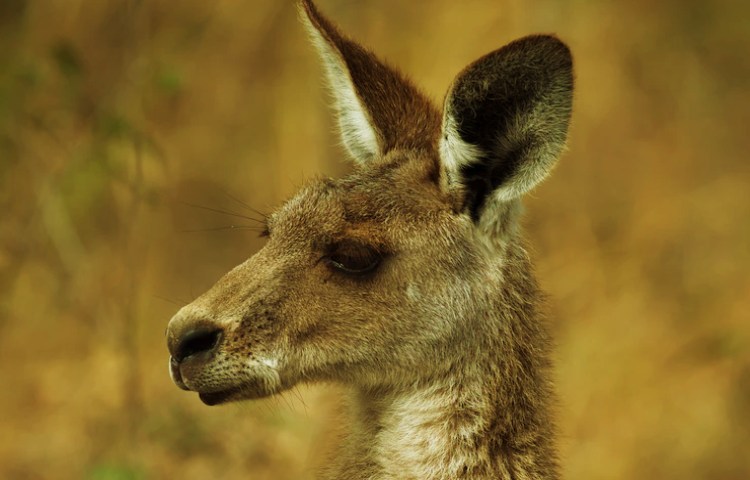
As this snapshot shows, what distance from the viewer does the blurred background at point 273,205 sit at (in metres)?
6.45

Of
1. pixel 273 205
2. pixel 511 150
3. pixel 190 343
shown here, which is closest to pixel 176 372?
pixel 190 343

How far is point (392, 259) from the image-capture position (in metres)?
4.07

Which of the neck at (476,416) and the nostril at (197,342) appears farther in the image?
the neck at (476,416)

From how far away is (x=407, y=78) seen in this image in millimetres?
4746

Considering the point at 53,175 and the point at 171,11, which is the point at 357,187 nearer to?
the point at 53,175

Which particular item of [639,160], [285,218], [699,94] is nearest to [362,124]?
[285,218]

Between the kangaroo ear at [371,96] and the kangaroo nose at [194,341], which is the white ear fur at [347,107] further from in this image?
the kangaroo nose at [194,341]

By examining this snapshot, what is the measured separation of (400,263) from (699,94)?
6.60m

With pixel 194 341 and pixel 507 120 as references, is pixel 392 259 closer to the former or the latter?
pixel 507 120

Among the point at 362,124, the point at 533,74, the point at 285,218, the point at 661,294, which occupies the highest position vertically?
the point at 533,74

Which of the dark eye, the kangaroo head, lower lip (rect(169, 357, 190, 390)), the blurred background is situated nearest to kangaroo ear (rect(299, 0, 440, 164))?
the kangaroo head

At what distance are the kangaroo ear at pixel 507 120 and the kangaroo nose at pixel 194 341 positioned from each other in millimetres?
994

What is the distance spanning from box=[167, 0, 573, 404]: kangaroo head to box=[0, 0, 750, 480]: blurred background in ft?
4.62

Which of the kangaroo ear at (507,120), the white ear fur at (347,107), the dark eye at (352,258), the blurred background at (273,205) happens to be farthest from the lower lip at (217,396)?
the blurred background at (273,205)
